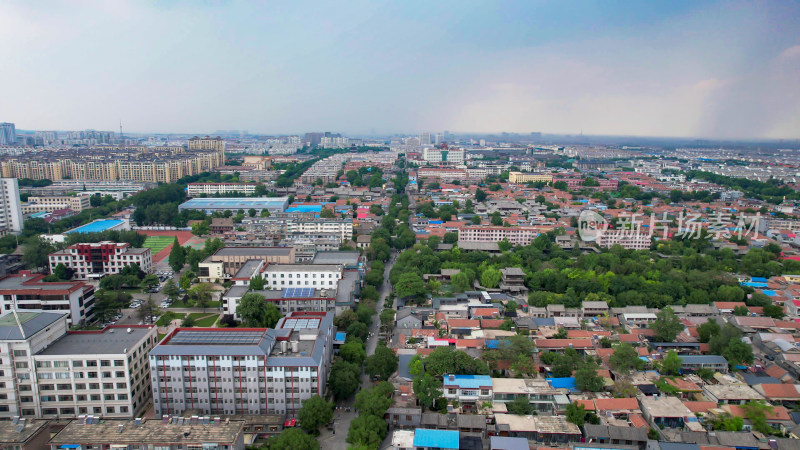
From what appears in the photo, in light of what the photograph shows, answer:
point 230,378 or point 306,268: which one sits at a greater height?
point 306,268

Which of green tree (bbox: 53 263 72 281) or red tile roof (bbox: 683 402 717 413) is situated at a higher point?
green tree (bbox: 53 263 72 281)

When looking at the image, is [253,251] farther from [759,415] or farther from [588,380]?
[759,415]

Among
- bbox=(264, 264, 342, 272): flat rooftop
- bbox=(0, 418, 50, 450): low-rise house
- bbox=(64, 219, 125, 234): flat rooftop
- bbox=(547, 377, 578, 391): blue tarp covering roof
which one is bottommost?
bbox=(547, 377, 578, 391): blue tarp covering roof

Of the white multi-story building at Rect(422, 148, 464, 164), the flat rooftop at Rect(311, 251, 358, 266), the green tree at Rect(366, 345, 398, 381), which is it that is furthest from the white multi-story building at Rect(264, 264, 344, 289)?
the white multi-story building at Rect(422, 148, 464, 164)

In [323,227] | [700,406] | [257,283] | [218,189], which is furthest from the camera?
[218,189]

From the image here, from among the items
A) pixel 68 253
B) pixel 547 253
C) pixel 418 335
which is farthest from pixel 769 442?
pixel 68 253

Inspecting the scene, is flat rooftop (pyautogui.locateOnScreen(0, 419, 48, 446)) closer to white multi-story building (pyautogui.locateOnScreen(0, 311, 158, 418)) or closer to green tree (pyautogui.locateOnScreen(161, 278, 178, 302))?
white multi-story building (pyautogui.locateOnScreen(0, 311, 158, 418))

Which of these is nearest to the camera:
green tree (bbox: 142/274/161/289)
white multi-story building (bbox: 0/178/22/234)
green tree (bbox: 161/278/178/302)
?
green tree (bbox: 161/278/178/302)

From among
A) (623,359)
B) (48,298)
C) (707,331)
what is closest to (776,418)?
(623,359)
